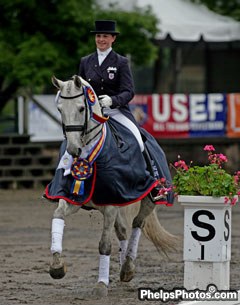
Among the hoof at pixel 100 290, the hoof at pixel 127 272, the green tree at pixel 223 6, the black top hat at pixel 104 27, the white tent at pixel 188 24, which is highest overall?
the green tree at pixel 223 6

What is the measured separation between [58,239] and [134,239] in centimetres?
148

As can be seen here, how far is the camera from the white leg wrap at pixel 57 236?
9.38 m

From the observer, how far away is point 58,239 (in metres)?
9.45

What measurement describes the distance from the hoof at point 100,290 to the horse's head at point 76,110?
3.88 feet

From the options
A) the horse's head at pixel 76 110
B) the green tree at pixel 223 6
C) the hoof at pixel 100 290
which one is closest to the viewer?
the horse's head at pixel 76 110

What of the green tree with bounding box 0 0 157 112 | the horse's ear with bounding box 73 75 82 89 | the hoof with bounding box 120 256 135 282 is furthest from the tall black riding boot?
the green tree with bounding box 0 0 157 112

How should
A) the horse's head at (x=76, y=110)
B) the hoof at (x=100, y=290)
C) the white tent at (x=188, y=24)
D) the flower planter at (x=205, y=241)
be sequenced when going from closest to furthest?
the flower planter at (x=205, y=241) → the horse's head at (x=76, y=110) → the hoof at (x=100, y=290) → the white tent at (x=188, y=24)

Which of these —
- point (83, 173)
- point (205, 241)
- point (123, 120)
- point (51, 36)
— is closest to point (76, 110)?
point (83, 173)

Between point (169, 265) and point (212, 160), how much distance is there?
2747 millimetres

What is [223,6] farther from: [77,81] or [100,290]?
[100,290]

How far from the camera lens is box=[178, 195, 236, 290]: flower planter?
9.25 m

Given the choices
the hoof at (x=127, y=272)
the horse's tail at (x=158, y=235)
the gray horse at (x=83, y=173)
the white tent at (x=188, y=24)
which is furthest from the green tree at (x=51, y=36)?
the gray horse at (x=83, y=173)

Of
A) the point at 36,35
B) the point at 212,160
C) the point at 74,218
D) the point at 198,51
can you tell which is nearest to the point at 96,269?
the point at 212,160

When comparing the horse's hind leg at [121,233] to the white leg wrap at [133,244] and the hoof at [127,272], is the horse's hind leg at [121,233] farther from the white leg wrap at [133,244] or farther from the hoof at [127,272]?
the hoof at [127,272]
